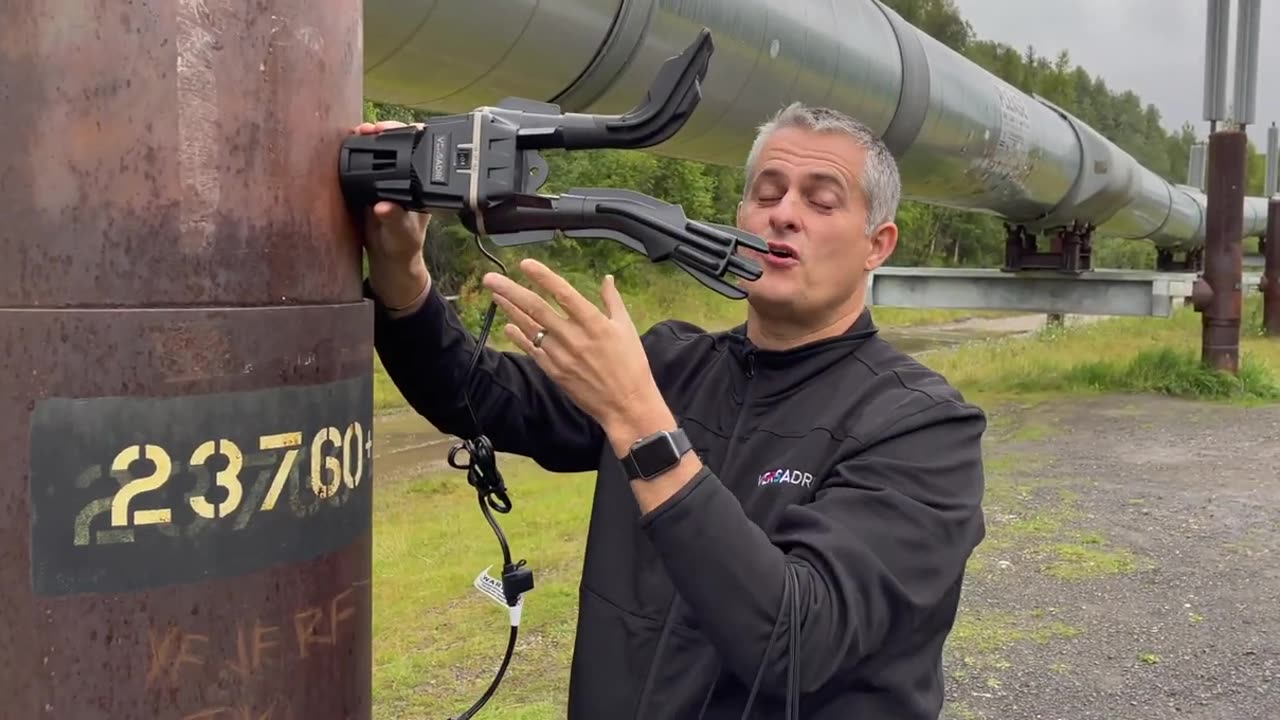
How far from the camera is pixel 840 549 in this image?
154 cm

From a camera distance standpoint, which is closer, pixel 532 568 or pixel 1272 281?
pixel 532 568

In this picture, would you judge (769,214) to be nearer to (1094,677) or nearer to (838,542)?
(838,542)

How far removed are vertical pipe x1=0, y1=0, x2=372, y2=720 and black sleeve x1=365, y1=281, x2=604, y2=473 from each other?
59 cm

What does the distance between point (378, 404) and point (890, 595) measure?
11230 millimetres

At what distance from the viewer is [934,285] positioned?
12148 mm

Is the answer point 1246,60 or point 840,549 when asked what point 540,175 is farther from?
point 1246,60

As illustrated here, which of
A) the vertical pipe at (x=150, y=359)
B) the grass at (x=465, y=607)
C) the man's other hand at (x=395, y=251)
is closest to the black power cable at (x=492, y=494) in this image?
the man's other hand at (x=395, y=251)

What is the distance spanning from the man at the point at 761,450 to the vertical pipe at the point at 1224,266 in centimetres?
1007

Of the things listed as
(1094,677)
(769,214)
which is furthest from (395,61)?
(1094,677)

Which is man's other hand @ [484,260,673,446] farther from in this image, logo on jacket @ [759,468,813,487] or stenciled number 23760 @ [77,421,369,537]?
logo on jacket @ [759,468,813,487]

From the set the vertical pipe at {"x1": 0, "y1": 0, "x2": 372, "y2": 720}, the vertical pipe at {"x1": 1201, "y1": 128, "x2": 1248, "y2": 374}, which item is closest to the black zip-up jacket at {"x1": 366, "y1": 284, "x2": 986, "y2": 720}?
the vertical pipe at {"x1": 0, "y1": 0, "x2": 372, "y2": 720}

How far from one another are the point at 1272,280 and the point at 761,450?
16.7 metres

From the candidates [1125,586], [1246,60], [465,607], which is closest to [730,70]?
[465,607]

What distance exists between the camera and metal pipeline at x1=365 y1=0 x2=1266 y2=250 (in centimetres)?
274
